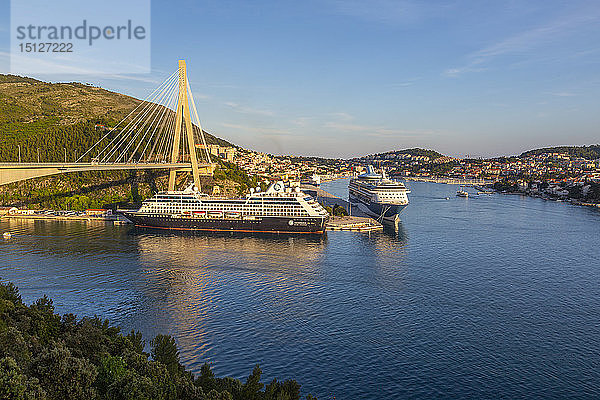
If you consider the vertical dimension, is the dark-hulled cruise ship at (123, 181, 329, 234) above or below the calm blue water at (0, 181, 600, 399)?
above

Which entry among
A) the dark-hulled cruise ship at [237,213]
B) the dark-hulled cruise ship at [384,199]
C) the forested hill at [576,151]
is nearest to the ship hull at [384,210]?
the dark-hulled cruise ship at [384,199]

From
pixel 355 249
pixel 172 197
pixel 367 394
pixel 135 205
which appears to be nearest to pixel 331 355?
pixel 367 394

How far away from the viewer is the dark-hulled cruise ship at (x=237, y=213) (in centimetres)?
3538

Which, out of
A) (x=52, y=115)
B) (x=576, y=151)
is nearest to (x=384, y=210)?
(x=52, y=115)

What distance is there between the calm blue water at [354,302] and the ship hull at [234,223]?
1.57 metres

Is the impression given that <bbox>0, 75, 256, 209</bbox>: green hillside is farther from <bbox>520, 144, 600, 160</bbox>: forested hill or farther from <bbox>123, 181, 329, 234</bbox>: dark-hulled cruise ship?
<bbox>520, 144, 600, 160</bbox>: forested hill

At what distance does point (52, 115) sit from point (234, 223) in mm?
66835

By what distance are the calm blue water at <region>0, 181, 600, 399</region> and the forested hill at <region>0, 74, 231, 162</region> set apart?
84.4 feet

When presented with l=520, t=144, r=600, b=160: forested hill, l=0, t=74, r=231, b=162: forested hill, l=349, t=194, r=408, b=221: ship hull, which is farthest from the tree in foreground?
l=520, t=144, r=600, b=160: forested hill

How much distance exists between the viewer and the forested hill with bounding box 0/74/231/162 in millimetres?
56688

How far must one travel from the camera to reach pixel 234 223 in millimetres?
35812

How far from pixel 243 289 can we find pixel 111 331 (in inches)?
387

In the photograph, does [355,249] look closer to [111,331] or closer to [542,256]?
[542,256]

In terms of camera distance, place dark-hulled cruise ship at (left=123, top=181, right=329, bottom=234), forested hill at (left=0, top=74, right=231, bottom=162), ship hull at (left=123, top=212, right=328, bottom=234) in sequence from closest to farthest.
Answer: ship hull at (left=123, top=212, right=328, bottom=234) → dark-hulled cruise ship at (left=123, top=181, right=329, bottom=234) → forested hill at (left=0, top=74, right=231, bottom=162)
